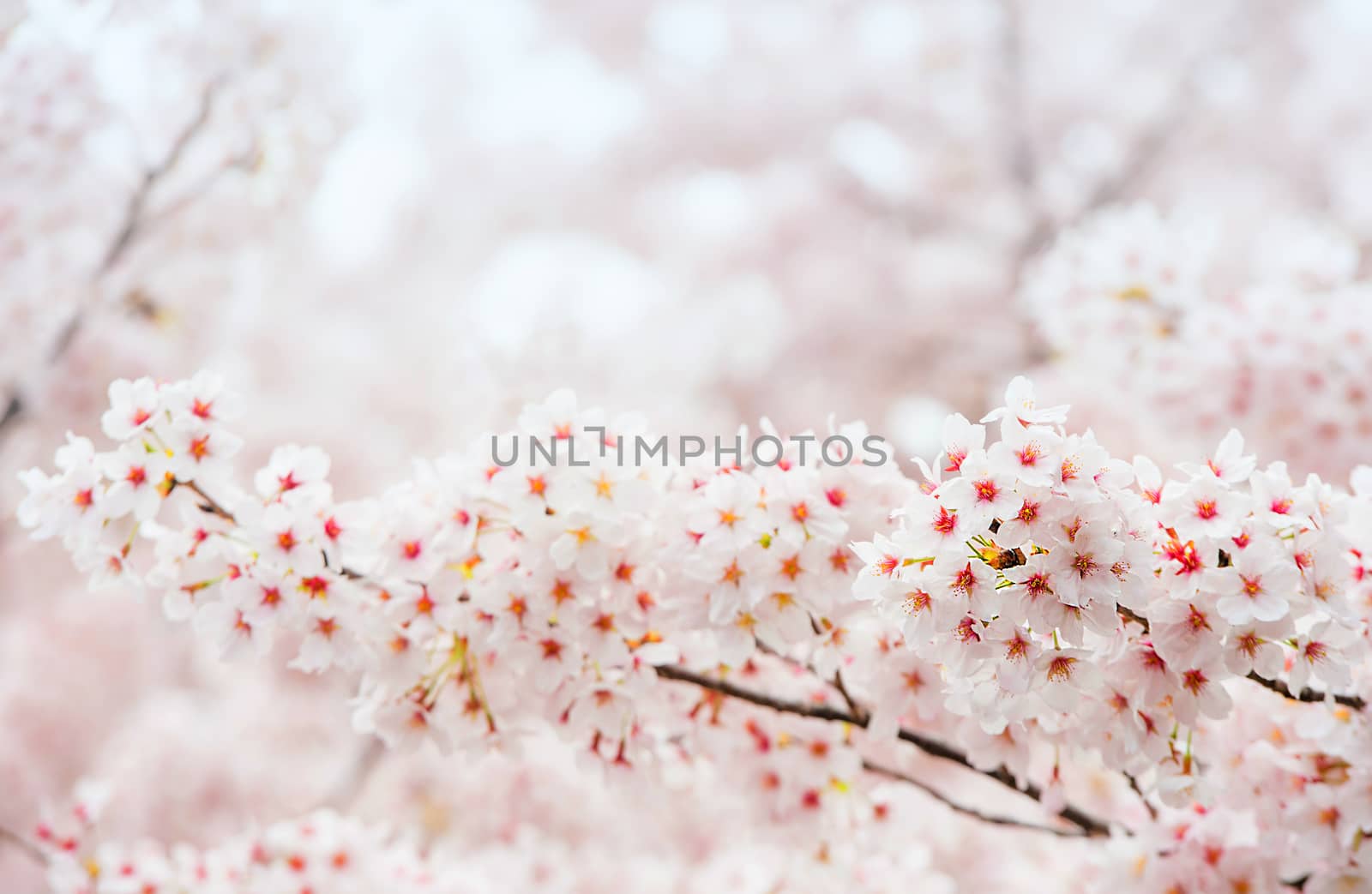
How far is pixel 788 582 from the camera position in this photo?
1.13 m

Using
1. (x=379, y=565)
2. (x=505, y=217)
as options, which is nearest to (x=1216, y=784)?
(x=379, y=565)

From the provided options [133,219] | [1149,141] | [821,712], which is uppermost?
[1149,141]

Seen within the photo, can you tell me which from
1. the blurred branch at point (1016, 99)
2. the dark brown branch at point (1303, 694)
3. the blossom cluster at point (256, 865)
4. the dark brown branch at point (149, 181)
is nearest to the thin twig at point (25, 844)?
the blossom cluster at point (256, 865)

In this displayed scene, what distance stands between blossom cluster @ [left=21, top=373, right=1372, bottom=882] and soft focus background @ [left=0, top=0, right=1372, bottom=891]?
44cm

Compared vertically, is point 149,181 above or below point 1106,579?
above

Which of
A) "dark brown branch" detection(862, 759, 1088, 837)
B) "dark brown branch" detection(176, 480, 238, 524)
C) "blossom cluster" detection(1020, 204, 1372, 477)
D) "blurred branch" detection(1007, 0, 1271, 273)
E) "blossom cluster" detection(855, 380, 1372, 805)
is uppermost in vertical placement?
"blurred branch" detection(1007, 0, 1271, 273)

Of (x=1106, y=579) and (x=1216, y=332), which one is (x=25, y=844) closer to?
(x=1106, y=579)

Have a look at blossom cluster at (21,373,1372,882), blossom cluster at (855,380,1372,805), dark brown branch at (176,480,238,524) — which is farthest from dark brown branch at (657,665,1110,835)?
dark brown branch at (176,480,238,524)

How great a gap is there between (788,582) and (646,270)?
7.01m

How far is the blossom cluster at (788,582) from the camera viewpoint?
0.95 m

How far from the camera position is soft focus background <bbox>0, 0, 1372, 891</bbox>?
2256mm

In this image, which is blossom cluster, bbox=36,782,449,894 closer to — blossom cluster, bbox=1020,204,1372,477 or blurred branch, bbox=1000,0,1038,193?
blossom cluster, bbox=1020,204,1372,477

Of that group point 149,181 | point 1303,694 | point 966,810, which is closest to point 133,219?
point 149,181

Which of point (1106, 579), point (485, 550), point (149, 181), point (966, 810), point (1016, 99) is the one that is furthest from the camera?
point (1016, 99)
